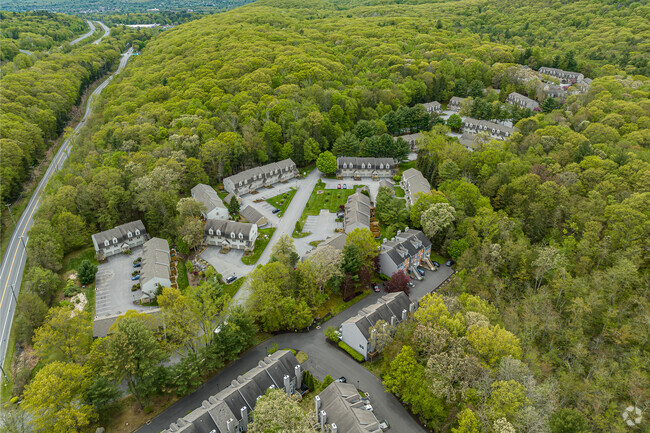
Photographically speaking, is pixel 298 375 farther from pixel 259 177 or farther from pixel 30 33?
pixel 30 33

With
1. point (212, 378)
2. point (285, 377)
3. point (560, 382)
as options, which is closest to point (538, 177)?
point (560, 382)

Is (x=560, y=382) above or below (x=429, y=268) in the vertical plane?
above

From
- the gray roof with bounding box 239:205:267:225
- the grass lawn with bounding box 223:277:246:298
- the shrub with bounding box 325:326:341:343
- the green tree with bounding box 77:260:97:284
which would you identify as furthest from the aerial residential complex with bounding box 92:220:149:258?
the shrub with bounding box 325:326:341:343

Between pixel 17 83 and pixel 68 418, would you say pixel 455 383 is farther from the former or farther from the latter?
pixel 17 83

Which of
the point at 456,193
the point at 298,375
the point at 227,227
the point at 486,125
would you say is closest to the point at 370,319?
the point at 298,375

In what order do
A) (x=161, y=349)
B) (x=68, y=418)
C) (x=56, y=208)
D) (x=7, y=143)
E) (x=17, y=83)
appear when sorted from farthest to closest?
1. (x=17, y=83)
2. (x=7, y=143)
3. (x=56, y=208)
4. (x=161, y=349)
5. (x=68, y=418)

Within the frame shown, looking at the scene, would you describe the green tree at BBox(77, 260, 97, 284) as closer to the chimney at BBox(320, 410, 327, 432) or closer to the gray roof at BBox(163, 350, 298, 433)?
the gray roof at BBox(163, 350, 298, 433)
